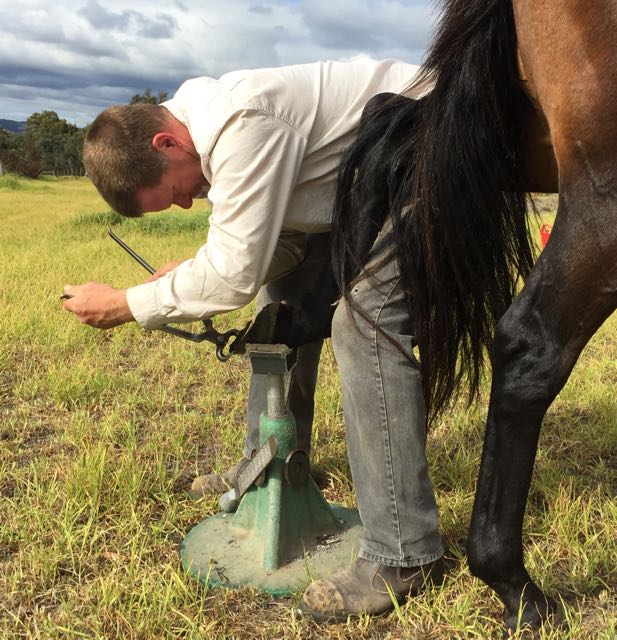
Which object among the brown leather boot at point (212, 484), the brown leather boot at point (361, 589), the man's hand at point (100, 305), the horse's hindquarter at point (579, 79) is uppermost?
the horse's hindquarter at point (579, 79)

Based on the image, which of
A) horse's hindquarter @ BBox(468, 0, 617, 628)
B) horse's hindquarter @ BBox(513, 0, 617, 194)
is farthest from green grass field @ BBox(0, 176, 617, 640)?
horse's hindquarter @ BBox(513, 0, 617, 194)

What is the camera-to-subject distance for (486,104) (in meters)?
1.43

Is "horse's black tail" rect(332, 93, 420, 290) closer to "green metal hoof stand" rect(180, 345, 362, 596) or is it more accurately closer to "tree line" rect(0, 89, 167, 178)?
"green metal hoof stand" rect(180, 345, 362, 596)

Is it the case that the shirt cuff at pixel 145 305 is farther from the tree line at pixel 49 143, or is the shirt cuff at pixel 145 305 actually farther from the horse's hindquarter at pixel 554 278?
the tree line at pixel 49 143

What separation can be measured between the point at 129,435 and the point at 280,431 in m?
0.98

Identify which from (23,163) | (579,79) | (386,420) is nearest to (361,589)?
(386,420)

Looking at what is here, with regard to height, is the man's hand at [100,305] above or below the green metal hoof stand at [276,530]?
above

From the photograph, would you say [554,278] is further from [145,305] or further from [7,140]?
[7,140]

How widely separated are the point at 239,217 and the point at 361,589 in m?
0.95

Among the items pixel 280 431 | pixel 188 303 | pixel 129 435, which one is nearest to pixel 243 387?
pixel 129 435

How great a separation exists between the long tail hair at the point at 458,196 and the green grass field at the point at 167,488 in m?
0.61

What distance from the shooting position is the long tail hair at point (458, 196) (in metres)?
1.44

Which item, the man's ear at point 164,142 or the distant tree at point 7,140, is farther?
the distant tree at point 7,140

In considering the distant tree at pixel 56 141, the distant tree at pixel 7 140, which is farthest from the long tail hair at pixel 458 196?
the distant tree at pixel 7 140
